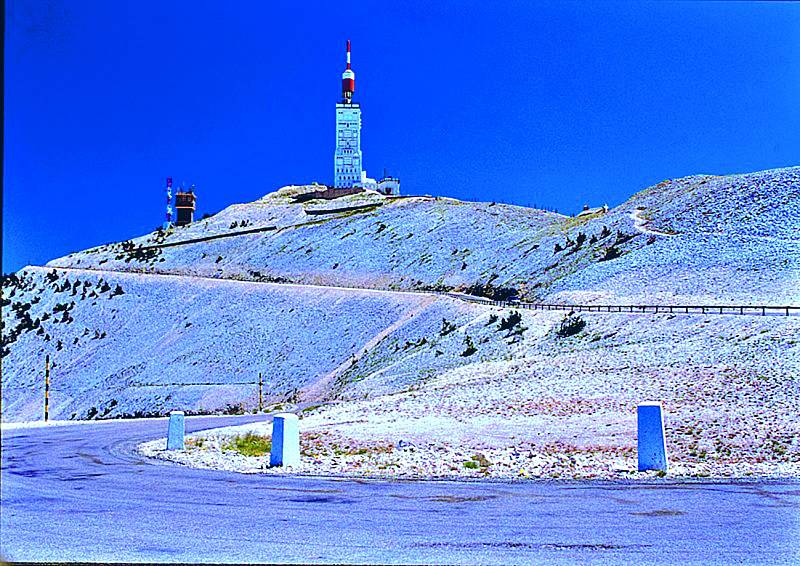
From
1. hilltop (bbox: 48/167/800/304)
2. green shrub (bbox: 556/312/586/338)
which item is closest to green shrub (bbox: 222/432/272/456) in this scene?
green shrub (bbox: 556/312/586/338)

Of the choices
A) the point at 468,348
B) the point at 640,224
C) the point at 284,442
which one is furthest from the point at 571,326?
the point at 640,224

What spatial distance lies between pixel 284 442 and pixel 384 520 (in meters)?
6.52

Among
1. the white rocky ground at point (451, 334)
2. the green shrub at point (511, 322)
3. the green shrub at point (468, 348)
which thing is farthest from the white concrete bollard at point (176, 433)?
the green shrub at point (511, 322)

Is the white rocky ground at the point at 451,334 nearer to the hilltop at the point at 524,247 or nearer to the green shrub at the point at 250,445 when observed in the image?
the hilltop at the point at 524,247

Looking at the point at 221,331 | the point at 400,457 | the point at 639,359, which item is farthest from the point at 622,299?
the point at 400,457

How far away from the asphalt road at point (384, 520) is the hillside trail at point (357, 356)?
34.0 meters

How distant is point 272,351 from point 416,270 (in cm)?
2687

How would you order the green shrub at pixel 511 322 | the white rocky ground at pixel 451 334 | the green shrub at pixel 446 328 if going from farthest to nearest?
the green shrub at pixel 446 328 → the green shrub at pixel 511 322 → the white rocky ground at pixel 451 334

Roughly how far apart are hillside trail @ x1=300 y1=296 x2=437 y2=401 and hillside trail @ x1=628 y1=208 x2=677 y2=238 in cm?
2340

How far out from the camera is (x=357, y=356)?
182ft

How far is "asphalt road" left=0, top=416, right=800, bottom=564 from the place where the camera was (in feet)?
27.1

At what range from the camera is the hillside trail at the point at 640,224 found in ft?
240

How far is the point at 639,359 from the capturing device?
3400 cm

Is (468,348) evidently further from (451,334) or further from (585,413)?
(585,413)
